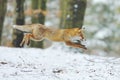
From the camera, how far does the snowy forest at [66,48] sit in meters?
6.95

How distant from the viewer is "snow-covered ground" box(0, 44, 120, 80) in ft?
21.8

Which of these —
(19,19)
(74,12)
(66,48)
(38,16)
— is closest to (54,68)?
(74,12)

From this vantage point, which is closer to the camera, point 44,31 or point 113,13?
point 44,31

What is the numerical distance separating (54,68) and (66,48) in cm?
458

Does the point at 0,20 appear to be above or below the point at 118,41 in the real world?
above

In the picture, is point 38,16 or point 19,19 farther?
point 38,16

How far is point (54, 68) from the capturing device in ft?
24.3

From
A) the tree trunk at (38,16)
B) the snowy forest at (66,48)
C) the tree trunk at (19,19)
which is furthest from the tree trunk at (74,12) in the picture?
the tree trunk at (38,16)

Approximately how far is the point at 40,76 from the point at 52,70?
61 centimetres

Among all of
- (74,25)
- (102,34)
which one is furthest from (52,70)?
(102,34)

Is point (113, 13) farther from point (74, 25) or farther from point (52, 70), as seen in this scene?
point (52, 70)

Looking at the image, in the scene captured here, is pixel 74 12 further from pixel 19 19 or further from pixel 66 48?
pixel 19 19

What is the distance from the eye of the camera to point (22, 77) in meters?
6.44

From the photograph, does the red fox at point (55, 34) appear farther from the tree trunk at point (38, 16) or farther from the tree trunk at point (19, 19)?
the tree trunk at point (38, 16)
